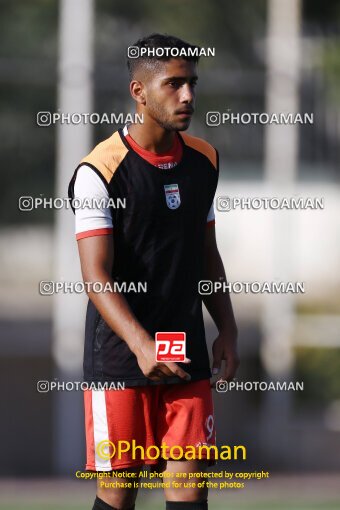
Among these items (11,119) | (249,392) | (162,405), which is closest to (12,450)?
(249,392)

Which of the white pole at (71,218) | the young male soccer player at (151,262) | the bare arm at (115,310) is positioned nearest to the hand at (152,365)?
the bare arm at (115,310)

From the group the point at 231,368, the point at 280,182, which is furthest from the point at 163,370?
the point at 280,182

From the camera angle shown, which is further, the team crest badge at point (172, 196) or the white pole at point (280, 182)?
the white pole at point (280, 182)

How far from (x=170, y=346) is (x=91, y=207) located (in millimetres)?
591

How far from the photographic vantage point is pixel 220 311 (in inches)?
205

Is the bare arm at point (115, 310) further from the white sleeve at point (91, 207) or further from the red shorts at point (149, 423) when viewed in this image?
the red shorts at point (149, 423)

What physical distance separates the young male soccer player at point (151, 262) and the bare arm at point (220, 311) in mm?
99

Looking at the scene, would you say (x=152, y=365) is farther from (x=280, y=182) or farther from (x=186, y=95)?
(x=280, y=182)

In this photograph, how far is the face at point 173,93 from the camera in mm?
4898

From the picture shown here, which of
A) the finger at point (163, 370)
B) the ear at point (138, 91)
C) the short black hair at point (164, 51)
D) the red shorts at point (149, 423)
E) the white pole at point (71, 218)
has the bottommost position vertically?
the red shorts at point (149, 423)

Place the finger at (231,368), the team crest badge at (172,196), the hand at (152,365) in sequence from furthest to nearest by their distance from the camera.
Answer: the finger at (231,368)
the team crest badge at (172,196)
the hand at (152,365)

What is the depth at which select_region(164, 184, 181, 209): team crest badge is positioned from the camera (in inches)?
194

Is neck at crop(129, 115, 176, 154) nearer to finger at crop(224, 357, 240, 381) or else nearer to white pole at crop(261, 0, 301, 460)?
finger at crop(224, 357, 240, 381)

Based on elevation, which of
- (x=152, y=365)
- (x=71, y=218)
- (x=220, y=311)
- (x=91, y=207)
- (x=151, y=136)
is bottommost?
(x=152, y=365)
